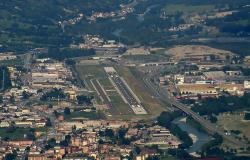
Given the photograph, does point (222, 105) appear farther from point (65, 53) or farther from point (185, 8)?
point (185, 8)

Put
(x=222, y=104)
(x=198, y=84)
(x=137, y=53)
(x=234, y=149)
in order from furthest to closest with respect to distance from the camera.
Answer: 1. (x=137, y=53)
2. (x=198, y=84)
3. (x=222, y=104)
4. (x=234, y=149)

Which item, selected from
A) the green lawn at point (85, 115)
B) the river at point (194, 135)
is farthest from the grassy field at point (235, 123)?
the green lawn at point (85, 115)

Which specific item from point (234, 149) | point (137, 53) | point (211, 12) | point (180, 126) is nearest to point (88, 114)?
point (180, 126)

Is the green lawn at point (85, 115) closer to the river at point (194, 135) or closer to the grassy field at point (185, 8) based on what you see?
the river at point (194, 135)

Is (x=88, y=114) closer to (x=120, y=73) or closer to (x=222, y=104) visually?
(x=222, y=104)

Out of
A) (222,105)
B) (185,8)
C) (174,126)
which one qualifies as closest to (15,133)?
(174,126)
